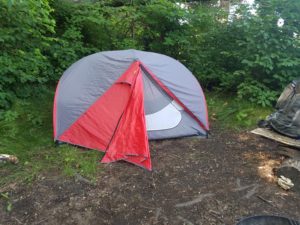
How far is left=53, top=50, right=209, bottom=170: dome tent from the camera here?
13.0ft

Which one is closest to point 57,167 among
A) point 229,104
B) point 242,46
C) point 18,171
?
point 18,171

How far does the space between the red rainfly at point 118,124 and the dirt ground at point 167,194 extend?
0.21 meters

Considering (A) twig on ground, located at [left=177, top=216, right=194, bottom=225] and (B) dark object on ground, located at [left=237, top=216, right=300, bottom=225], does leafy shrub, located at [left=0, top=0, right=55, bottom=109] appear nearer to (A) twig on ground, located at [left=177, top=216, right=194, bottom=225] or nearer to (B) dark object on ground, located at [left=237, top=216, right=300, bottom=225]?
(A) twig on ground, located at [left=177, top=216, right=194, bottom=225]

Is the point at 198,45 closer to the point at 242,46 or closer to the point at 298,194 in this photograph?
the point at 242,46

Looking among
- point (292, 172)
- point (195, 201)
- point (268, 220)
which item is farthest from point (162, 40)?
point (268, 220)

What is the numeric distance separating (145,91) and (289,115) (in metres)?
1.94

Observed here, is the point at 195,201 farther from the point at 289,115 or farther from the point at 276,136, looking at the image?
the point at 289,115

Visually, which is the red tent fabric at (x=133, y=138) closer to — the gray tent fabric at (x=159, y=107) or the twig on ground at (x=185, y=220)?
the gray tent fabric at (x=159, y=107)

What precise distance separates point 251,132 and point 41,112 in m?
3.15

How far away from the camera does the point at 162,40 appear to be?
7121 millimetres

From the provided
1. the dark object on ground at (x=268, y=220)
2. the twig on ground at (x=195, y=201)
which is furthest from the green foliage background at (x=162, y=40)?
the dark object on ground at (x=268, y=220)

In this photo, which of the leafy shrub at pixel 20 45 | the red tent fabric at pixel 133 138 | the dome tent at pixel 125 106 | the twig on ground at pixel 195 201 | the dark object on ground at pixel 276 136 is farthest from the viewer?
the leafy shrub at pixel 20 45

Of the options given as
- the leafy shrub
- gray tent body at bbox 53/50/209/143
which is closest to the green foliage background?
the leafy shrub

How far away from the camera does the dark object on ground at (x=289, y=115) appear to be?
4.26 m
